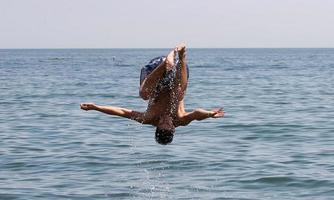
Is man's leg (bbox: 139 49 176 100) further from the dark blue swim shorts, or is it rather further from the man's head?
the man's head

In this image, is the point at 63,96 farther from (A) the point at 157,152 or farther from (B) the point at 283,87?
(A) the point at 157,152

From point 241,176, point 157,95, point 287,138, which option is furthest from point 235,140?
point 157,95

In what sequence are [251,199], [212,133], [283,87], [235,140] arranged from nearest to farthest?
1. [251,199]
2. [235,140]
3. [212,133]
4. [283,87]

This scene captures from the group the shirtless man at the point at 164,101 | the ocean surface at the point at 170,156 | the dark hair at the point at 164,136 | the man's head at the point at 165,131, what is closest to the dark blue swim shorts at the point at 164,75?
the shirtless man at the point at 164,101

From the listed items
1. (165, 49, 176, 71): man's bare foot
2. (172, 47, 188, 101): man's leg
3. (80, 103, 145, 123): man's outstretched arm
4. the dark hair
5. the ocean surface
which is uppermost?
Result: (165, 49, 176, 71): man's bare foot

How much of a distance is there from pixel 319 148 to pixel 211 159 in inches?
134

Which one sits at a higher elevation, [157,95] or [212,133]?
[157,95]

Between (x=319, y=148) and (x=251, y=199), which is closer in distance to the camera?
(x=251, y=199)

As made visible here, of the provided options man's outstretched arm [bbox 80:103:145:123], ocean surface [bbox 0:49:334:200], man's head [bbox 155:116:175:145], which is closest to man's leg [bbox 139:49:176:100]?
man's outstretched arm [bbox 80:103:145:123]

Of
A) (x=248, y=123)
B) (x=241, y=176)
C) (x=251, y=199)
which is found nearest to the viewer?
(x=251, y=199)

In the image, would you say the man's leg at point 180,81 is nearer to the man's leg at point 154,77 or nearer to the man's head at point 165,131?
the man's leg at point 154,77

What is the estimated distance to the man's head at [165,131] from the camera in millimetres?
9797

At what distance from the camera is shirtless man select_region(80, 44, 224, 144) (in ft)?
32.2

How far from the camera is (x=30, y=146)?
19938mm
